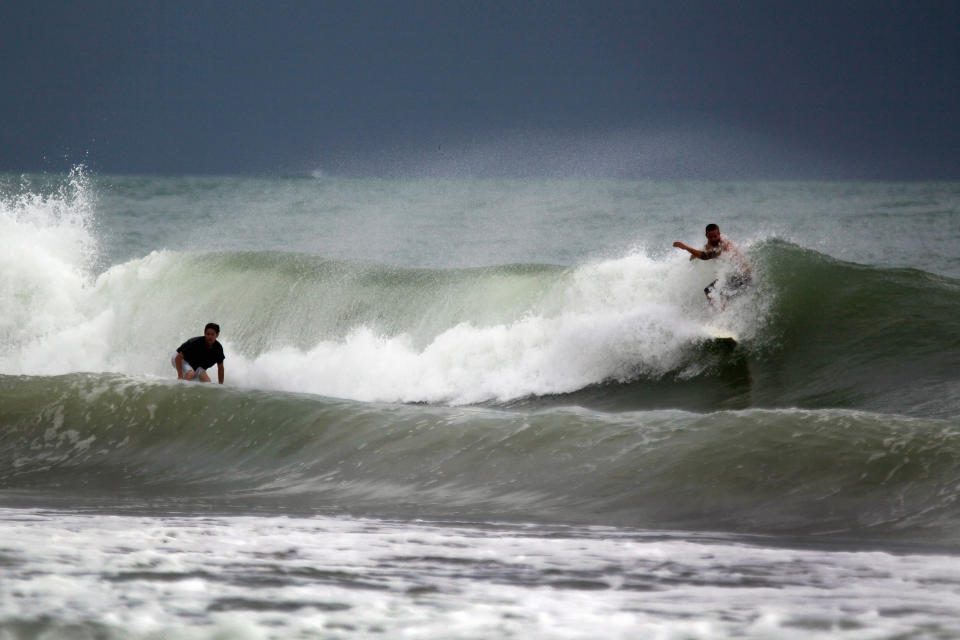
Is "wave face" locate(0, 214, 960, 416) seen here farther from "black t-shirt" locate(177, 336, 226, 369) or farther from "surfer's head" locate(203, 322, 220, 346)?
"surfer's head" locate(203, 322, 220, 346)

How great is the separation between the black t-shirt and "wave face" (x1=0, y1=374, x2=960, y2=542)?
Result: 1.59 metres

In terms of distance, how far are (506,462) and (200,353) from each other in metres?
5.27

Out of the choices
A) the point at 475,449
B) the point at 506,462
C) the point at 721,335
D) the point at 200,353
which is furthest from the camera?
the point at 721,335

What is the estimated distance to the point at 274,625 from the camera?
280 cm

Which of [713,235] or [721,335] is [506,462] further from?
[713,235]

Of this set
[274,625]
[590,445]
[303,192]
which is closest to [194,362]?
[590,445]

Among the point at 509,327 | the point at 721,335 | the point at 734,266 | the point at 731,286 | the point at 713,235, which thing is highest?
the point at 713,235

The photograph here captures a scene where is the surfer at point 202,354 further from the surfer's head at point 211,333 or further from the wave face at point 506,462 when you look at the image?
the wave face at point 506,462

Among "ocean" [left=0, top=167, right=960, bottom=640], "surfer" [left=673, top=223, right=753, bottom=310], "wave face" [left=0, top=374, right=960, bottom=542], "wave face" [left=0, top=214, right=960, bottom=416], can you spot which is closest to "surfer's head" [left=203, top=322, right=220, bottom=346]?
"ocean" [left=0, top=167, right=960, bottom=640]

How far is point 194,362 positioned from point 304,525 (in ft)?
21.4

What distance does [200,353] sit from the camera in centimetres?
1128

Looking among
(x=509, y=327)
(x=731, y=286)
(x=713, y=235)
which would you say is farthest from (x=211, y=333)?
(x=731, y=286)

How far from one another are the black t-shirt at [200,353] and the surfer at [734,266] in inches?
205

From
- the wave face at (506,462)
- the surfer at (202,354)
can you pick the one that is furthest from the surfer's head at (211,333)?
the wave face at (506,462)
